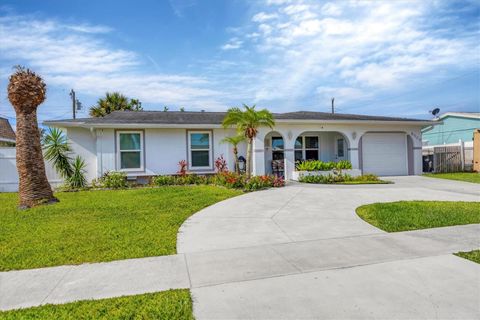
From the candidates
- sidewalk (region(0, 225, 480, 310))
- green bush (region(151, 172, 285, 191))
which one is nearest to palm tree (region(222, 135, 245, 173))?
green bush (region(151, 172, 285, 191))

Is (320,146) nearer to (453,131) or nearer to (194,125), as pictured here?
(194,125)

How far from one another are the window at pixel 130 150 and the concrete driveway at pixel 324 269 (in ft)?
26.3

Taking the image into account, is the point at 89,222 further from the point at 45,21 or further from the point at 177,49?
the point at 177,49

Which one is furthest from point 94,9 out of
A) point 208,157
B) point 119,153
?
point 208,157

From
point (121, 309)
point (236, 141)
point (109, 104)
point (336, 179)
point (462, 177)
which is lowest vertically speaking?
point (121, 309)

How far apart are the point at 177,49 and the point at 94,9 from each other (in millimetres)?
4225

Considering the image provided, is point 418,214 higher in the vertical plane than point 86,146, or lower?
lower

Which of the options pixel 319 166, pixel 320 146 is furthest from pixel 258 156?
pixel 320 146

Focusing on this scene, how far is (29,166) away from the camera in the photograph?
29.7ft

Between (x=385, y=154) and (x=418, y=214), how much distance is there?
1088cm

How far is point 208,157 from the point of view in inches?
566

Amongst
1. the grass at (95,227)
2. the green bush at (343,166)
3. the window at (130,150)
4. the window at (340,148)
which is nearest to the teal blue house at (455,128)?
the window at (340,148)

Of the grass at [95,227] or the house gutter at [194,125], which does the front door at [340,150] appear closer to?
the house gutter at [194,125]

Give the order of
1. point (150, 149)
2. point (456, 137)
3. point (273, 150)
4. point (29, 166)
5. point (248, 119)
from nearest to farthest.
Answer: point (29, 166), point (248, 119), point (150, 149), point (273, 150), point (456, 137)
